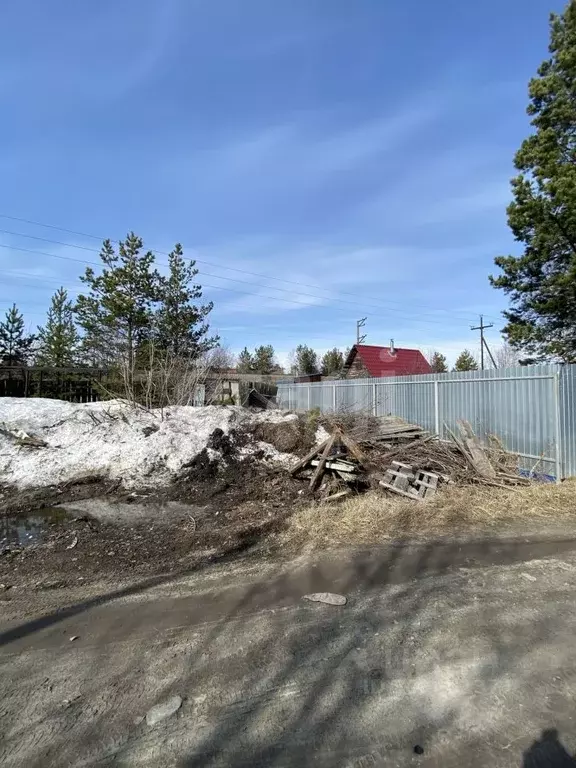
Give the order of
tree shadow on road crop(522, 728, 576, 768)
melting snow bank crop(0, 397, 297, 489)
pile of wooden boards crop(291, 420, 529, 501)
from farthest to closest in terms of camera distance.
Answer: melting snow bank crop(0, 397, 297, 489)
pile of wooden boards crop(291, 420, 529, 501)
tree shadow on road crop(522, 728, 576, 768)

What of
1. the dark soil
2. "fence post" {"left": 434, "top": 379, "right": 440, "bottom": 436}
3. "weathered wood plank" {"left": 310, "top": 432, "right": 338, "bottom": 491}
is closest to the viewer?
the dark soil

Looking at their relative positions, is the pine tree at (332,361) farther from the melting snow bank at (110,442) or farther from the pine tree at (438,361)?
the melting snow bank at (110,442)

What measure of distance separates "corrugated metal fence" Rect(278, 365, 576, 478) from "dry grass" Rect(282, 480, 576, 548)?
3.13 ft

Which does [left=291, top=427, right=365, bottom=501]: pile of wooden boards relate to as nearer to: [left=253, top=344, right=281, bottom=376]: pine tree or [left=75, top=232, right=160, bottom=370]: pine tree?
[left=75, top=232, right=160, bottom=370]: pine tree

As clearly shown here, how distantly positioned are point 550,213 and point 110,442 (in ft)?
51.8

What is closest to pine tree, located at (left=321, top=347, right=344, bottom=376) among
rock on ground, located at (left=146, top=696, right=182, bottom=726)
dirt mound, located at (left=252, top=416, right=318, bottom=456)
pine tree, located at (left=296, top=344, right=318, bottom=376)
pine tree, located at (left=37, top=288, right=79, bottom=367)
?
pine tree, located at (left=296, top=344, right=318, bottom=376)

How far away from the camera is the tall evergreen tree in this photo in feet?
49.3

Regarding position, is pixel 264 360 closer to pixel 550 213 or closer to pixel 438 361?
pixel 438 361

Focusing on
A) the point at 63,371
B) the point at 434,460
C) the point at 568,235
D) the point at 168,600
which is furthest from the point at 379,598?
the point at 63,371

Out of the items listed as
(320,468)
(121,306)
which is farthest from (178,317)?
(320,468)

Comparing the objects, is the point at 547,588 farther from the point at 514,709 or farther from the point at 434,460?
the point at 434,460

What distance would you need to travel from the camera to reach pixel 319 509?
7.32 meters

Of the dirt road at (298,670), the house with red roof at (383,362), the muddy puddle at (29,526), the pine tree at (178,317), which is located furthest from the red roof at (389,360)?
the dirt road at (298,670)

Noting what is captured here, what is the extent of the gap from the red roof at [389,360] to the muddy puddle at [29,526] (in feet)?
104
